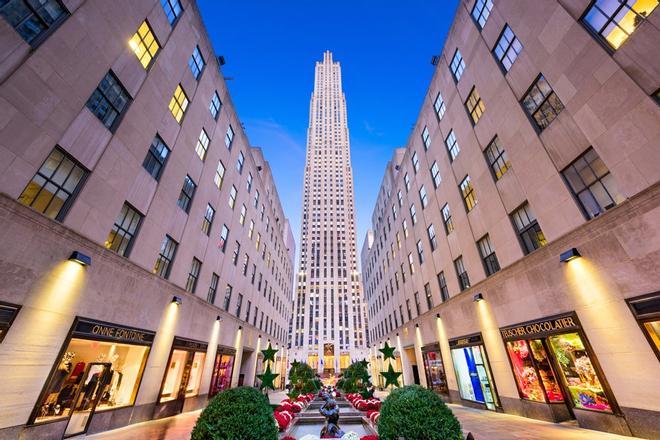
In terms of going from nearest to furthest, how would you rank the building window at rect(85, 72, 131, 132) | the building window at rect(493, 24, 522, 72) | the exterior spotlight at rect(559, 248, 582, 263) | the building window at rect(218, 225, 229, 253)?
the exterior spotlight at rect(559, 248, 582, 263) → the building window at rect(85, 72, 131, 132) → the building window at rect(493, 24, 522, 72) → the building window at rect(218, 225, 229, 253)

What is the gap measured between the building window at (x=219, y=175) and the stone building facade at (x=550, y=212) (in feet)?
57.7

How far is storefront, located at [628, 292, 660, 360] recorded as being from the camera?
24.8 ft

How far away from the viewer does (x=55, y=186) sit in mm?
9047

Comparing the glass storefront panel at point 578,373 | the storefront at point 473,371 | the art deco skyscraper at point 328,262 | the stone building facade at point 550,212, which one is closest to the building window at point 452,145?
the stone building facade at point 550,212

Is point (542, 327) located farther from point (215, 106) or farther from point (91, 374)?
point (215, 106)

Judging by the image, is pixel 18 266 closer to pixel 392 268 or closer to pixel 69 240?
pixel 69 240

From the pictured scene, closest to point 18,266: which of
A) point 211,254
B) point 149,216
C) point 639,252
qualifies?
point 149,216

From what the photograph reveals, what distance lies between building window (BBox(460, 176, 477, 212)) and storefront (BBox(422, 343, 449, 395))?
1136cm

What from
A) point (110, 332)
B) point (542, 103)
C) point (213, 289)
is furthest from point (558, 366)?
point (213, 289)

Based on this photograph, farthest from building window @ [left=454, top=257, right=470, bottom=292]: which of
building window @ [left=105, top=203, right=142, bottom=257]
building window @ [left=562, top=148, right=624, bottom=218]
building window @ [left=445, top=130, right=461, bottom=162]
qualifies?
building window @ [left=105, top=203, right=142, bottom=257]

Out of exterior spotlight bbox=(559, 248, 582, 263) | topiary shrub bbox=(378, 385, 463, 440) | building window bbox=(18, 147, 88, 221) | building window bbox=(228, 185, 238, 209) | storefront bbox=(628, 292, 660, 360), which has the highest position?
building window bbox=(228, 185, 238, 209)

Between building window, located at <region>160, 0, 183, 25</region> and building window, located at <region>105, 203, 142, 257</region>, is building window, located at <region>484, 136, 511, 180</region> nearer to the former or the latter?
building window, located at <region>105, 203, 142, 257</region>

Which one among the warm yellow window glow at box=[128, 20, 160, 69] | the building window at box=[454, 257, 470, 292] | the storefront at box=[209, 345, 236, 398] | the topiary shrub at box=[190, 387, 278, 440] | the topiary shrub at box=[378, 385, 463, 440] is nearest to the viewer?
the topiary shrub at box=[190, 387, 278, 440]

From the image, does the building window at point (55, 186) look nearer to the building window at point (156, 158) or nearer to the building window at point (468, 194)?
the building window at point (156, 158)
